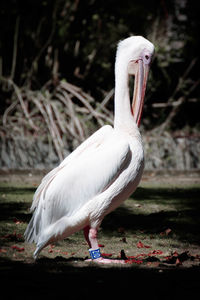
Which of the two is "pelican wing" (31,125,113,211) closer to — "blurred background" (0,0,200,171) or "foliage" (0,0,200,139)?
"blurred background" (0,0,200,171)

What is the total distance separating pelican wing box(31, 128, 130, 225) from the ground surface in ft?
1.32

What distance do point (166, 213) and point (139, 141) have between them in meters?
2.15

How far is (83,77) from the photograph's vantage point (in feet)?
44.4

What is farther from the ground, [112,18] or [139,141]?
[112,18]

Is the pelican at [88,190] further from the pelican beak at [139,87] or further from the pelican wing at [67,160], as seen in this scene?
the pelican beak at [139,87]

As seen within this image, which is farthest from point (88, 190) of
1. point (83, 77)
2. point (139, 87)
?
point (83, 77)

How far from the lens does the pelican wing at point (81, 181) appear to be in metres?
3.93

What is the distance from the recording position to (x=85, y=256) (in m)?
4.19

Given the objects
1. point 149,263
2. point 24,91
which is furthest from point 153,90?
point 149,263

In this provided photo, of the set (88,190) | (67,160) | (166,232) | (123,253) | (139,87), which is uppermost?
(139,87)

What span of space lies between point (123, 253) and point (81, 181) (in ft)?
2.13

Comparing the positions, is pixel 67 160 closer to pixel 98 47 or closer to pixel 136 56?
pixel 136 56

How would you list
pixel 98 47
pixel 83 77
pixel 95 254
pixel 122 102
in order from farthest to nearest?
1. pixel 98 47
2. pixel 83 77
3. pixel 122 102
4. pixel 95 254

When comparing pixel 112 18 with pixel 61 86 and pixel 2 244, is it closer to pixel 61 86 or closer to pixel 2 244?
pixel 61 86
